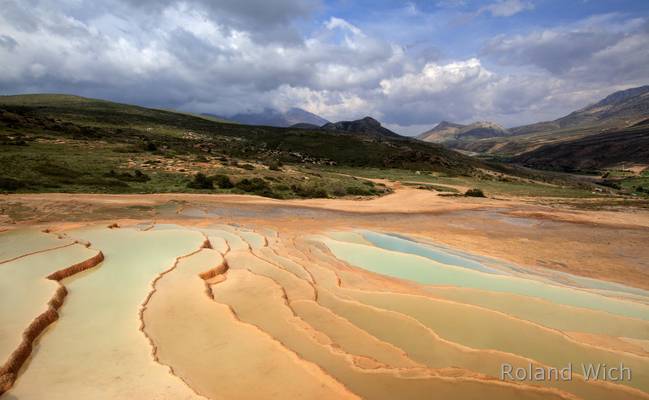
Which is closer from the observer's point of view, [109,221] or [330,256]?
[330,256]

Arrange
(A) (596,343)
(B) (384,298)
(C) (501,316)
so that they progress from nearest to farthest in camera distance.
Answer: (A) (596,343) < (C) (501,316) < (B) (384,298)

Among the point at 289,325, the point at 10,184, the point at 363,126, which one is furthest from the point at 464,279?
the point at 363,126

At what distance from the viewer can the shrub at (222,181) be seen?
3187 centimetres

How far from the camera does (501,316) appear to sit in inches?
331

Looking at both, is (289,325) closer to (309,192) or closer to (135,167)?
(309,192)

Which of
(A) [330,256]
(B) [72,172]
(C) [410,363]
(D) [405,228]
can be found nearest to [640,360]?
(C) [410,363]

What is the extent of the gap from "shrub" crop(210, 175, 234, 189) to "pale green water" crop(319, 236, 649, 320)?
63.2 ft

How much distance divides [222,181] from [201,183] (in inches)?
81.0

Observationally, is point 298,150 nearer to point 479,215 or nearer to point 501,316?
point 479,215

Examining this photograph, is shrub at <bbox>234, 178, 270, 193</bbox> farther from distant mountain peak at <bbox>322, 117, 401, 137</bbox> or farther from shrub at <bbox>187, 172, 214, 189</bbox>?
distant mountain peak at <bbox>322, 117, 401, 137</bbox>

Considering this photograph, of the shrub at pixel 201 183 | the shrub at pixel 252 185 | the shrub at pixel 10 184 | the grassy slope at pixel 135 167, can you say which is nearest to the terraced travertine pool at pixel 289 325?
the shrub at pixel 10 184

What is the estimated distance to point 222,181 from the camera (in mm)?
32406

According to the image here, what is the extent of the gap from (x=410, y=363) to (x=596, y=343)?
4.11 m

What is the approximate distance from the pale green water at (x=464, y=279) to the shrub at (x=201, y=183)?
18.9 metres
